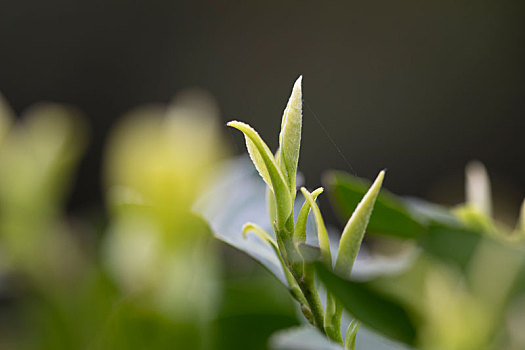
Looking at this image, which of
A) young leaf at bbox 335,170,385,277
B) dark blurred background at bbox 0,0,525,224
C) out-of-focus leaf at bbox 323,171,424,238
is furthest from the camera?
dark blurred background at bbox 0,0,525,224

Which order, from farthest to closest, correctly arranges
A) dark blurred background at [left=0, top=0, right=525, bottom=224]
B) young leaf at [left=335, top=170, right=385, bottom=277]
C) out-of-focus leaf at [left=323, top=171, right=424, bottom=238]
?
dark blurred background at [left=0, top=0, right=525, bottom=224] < out-of-focus leaf at [left=323, top=171, right=424, bottom=238] < young leaf at [left=335, top=170, right=385, bottom=277]

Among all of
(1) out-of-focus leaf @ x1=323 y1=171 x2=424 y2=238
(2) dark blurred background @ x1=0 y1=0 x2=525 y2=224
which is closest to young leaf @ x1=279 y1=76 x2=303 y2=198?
(1) out-of-focus leaf @ x1=323 y1=171 x2=424 y2=238

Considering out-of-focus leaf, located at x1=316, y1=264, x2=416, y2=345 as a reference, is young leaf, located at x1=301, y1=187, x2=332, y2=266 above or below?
above

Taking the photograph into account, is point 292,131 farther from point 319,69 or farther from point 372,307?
point 319,69

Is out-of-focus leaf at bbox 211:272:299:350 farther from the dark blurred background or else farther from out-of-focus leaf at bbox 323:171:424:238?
the dark blurred background

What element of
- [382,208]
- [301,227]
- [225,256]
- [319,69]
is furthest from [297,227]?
[319,69]
